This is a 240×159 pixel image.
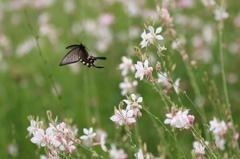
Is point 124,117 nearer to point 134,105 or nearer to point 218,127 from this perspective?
point 134,105

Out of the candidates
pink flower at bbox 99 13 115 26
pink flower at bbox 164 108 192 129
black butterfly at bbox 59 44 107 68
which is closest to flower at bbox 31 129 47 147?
black butterfly at bbox 59 44 107 68

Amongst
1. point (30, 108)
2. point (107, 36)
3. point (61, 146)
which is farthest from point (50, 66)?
point (61, 146)

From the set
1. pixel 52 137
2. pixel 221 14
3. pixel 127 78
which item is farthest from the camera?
pixel 221 14

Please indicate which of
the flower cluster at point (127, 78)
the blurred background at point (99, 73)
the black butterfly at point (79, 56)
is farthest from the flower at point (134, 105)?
the blurred background at point (99, 73)

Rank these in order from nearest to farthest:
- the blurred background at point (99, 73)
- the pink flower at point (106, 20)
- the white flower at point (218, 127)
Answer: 1. the white flower at point (218, 127)
2. the blurred background at point (99, 73)
3. the pink flower at point (106, 20)

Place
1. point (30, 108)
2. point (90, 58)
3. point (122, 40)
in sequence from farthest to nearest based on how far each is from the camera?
point (122, 40), point (30, 108), point (90, 58)

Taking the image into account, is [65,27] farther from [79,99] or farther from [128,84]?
[128,84]

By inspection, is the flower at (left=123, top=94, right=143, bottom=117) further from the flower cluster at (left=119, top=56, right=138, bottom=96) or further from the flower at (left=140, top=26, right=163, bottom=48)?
the flower cluster at (left=119, top=56, right=138, bottom=96)

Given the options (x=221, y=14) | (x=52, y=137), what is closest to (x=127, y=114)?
(x=52, y=137)

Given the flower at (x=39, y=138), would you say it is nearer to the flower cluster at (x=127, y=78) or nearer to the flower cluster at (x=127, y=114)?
the flower cluster at (x=127, y=114)
